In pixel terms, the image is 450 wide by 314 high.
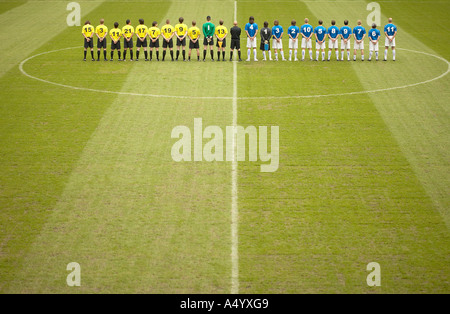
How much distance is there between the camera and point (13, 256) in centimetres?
1253

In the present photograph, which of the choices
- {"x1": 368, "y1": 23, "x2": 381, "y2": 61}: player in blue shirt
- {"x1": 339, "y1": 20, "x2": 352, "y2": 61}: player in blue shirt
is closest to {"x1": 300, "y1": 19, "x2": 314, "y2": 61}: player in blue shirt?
{"x1": 339, "y1": 20, "x2": 352, "y2": 61}: player in blue shirt

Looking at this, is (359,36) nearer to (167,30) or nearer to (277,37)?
(277,37)

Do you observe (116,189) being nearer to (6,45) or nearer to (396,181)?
(396,181)

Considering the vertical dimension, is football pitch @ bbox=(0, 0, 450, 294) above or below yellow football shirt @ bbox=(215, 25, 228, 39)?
below

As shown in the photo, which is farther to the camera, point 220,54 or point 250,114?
point 220,54

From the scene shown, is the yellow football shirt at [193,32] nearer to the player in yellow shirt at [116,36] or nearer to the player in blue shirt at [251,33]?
the player in blue shirt at [251,33]

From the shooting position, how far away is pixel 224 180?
52.6 feet

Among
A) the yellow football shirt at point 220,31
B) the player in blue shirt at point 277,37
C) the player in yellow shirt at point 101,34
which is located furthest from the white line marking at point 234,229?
the player in yellow shirt at point 101,34

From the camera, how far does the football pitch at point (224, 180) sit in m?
12.1

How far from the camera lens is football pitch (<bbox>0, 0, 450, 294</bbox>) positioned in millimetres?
12141

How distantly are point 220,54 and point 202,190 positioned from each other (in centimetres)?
1491

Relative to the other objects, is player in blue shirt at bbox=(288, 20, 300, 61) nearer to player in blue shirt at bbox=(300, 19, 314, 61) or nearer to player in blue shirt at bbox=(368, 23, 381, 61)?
player in blue shirt at bbox=(300, 19, 314, 61)

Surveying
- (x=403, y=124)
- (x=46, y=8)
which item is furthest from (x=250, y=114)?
(x=46, y=8)

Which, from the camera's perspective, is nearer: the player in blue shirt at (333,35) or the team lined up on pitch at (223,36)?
the team lined up on pitch at (223,36)
